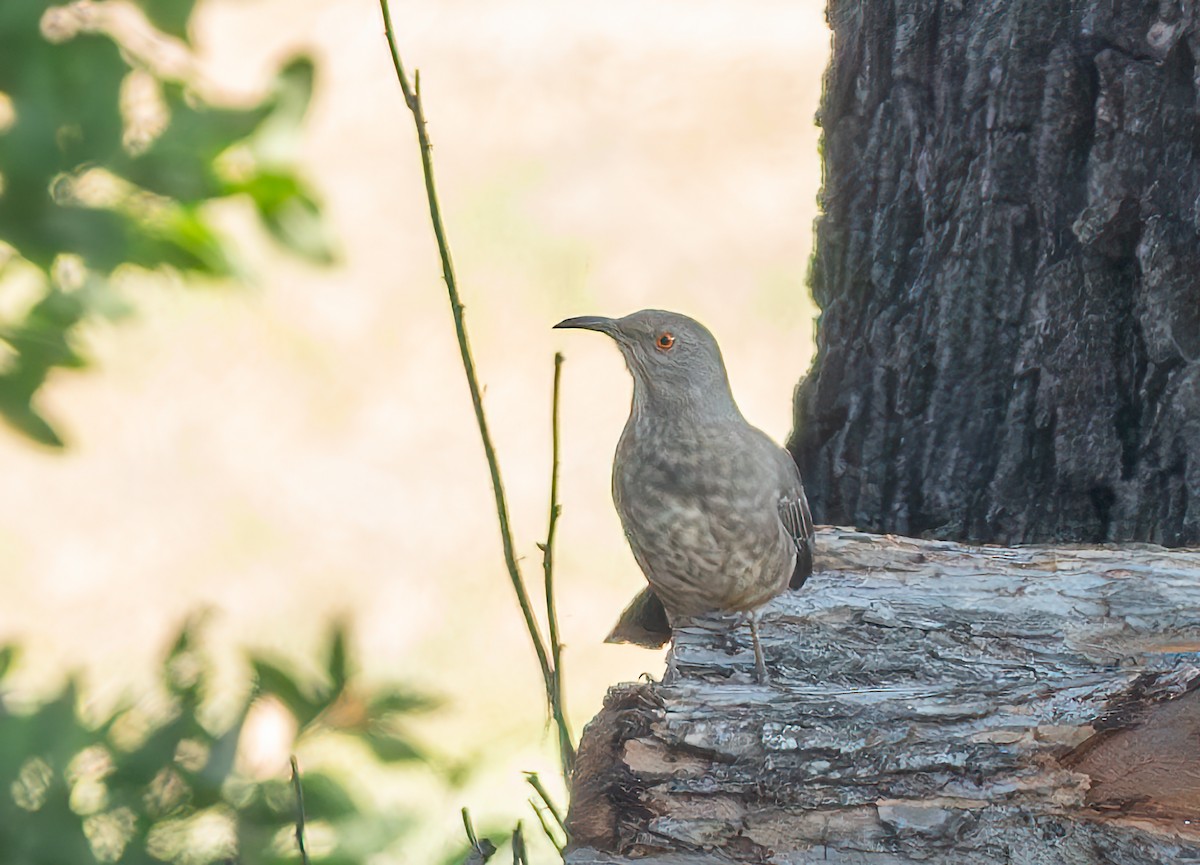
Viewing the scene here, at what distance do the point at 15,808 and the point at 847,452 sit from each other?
1.97 m

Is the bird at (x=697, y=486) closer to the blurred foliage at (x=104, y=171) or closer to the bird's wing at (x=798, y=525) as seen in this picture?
the bird's wing at (x=798, y=525)

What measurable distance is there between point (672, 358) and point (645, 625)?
660 millimetres

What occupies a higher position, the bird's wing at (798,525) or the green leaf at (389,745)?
the bird's wing at (798,525)

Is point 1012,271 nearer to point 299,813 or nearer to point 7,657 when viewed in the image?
point 299,813

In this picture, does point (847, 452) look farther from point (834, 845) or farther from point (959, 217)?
point (834, 845)

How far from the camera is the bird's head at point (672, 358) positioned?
8.73ft

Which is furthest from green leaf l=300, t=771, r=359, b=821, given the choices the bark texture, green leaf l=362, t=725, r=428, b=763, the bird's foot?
the bark texture

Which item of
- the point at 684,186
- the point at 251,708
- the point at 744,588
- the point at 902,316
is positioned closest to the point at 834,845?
the point at 744,588

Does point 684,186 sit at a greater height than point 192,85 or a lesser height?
greater

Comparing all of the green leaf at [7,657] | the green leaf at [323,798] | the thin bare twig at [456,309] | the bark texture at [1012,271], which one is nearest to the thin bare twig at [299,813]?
the green leaf at [323,798]

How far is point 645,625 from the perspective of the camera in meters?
2.96

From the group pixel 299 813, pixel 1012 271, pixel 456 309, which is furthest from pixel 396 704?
pixel 1012 271

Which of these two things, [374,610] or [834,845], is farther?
[374,610]

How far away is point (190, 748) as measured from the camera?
154 cm
